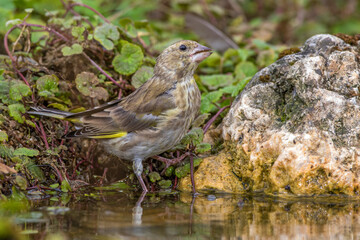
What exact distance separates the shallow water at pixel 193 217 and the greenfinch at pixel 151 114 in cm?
51

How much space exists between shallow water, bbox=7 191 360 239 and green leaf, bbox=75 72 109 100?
126cm

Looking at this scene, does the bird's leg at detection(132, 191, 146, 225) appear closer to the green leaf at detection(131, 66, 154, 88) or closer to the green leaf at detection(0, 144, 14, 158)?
the green leaf at detection(0, 144, 14, 158)

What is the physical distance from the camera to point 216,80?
6004mm

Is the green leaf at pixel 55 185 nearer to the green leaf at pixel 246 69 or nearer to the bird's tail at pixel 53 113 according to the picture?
the bird's tail at pixel 53 113

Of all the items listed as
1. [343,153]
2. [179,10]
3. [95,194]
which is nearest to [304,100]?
[343,153]

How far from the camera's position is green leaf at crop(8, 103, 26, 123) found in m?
4.66

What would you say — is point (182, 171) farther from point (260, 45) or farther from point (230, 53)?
point (260, 45)

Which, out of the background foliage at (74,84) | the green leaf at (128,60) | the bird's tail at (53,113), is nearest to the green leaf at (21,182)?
the background foliage at (74,84)

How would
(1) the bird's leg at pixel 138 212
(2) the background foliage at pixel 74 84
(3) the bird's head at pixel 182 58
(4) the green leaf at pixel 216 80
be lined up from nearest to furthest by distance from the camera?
(1) the bird's leg at pixel 138 212 < (2) the background foliage at pixel 74 84 < (3) the bird's head at pixel 182 58 < (4) the green leaf at pixel 216 80

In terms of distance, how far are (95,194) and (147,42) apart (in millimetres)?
3102

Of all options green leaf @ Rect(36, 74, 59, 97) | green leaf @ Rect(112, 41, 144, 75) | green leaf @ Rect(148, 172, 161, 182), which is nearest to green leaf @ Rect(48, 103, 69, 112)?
green leaf @ Rect(36, 74, 59, 97)

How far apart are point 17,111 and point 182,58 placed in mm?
1701

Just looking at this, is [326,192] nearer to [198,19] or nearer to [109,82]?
[109,82]

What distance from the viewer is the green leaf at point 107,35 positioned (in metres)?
5.40
